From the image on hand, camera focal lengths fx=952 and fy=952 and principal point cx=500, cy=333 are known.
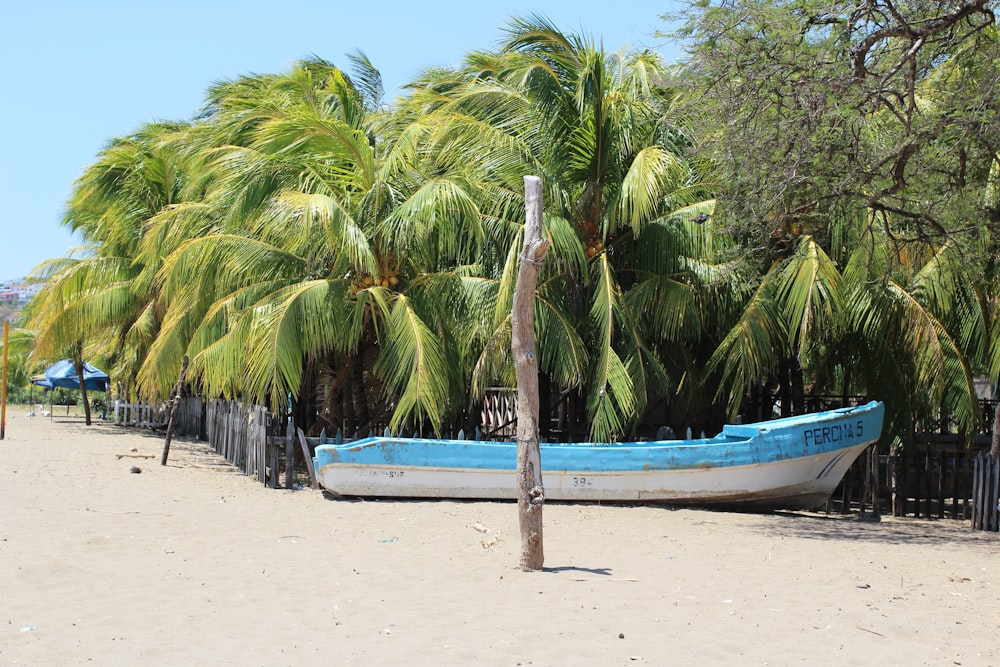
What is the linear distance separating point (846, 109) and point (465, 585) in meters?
5.99

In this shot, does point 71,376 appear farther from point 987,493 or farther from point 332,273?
point 987,493

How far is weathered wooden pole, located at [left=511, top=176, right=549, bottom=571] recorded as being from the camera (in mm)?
7871

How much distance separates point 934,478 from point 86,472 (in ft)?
41.1

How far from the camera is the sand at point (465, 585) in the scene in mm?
5715

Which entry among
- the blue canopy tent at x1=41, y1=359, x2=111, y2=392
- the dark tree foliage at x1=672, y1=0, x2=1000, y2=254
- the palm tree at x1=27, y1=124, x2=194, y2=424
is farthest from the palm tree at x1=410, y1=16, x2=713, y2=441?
the blue canopy tent at x1=41, y1=359, x2=111, y2=392

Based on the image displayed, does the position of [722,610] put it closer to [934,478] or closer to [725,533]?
[725,533]

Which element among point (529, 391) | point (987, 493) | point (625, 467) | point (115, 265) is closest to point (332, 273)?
point (625, 467)

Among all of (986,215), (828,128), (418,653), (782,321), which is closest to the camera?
(418,653)

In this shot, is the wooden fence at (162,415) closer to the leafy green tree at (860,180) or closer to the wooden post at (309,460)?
the wooden post at (309,460)

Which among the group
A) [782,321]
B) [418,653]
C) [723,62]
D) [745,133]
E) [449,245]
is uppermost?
[723,62]

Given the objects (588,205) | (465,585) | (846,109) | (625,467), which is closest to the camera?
(465,585)

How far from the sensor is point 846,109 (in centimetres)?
950

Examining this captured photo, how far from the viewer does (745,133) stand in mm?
10562

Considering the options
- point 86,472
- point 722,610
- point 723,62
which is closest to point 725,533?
point 722,610
